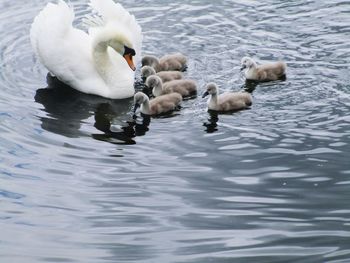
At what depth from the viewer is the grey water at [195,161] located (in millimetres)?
8320

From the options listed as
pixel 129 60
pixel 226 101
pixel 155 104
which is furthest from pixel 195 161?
pixel 129 60

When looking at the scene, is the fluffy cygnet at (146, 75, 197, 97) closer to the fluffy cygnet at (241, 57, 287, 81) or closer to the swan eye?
the swan eye

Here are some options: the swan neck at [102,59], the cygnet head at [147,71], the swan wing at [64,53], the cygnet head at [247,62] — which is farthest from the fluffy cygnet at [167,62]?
the cygnet head at [247,62]

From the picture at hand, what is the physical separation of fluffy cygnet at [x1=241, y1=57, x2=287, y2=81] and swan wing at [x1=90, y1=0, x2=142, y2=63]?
1.86m

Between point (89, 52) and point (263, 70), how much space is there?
277 centimetres

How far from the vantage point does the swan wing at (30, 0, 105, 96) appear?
12.8 m

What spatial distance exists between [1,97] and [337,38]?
5.50 m

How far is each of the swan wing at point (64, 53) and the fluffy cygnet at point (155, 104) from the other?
1.22 m

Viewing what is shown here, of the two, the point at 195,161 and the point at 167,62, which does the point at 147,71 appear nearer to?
the point at 167,62

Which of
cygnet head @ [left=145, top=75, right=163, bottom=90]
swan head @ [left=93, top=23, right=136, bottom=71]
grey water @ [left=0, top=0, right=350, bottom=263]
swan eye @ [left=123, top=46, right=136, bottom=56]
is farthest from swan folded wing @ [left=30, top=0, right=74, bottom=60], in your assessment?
cygnet head @ [left=145, top=75, right=163, bottom=90]

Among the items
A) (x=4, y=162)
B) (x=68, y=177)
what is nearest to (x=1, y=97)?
(x=4, y=162)

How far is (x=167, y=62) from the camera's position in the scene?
1316 centimetres

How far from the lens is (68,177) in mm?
9781

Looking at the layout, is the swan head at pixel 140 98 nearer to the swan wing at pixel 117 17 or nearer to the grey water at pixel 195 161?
the grey water at pixel 195 161
